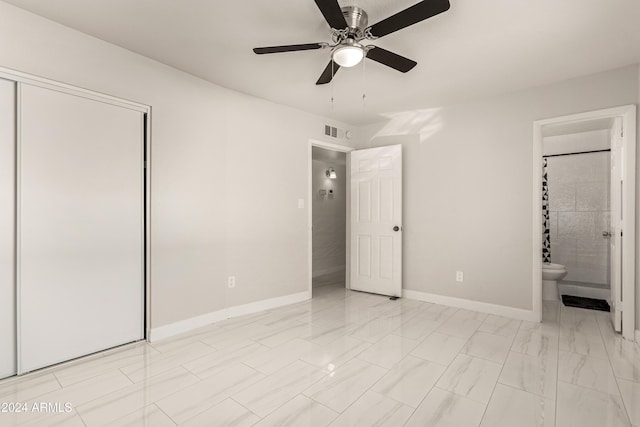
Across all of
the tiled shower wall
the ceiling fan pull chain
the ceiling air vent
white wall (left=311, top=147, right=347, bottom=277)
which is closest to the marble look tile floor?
the tiled shower wall

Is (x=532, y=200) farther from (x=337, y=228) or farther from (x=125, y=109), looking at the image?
(x=125, y=109)

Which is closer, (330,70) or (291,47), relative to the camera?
(291,47)

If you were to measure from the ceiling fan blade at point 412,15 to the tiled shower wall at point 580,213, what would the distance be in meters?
4.27

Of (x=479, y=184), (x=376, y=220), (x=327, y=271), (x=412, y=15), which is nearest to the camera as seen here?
(x=412, y=15)

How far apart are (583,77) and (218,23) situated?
3465 millimetres

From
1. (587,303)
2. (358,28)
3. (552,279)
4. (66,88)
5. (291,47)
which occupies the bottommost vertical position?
(587,303)

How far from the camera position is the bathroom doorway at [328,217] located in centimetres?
582

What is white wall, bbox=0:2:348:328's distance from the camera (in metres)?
2.39

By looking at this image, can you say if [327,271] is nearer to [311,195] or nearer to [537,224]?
[311,195]

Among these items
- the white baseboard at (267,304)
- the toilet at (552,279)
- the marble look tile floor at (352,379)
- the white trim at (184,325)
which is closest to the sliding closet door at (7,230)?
the marble look tile floor at (352,379)

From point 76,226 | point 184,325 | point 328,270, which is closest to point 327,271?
point 328,270

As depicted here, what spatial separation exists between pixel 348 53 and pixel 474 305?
10.5ft

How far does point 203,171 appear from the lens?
3.22m

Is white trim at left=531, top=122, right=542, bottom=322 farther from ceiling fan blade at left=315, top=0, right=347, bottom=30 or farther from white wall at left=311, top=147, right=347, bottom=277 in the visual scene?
white wall at left=311, top=147, right=347, bottom=277
